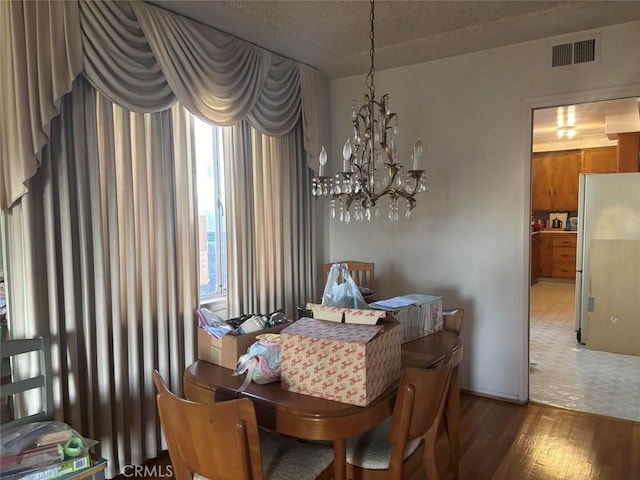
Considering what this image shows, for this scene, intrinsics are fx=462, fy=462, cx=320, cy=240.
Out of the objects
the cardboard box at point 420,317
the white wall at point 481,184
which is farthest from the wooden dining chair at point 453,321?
the white wall at point 481,184

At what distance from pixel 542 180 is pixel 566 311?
285 centimetres

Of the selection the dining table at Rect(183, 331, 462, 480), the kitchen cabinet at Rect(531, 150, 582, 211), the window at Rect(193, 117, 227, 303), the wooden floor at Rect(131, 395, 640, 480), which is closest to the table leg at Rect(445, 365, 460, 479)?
the wooden floor at Rect(131, 395, 640, 480)

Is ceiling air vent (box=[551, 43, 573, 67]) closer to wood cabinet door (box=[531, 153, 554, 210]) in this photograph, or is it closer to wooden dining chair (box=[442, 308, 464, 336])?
wooden dining chair (box=[442, 308, 464, 336])

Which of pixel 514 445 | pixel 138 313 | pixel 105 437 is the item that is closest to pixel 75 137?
pixel 138 313

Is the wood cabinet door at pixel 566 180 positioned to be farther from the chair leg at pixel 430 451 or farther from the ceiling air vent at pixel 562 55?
the chair leg at pixel 430 451

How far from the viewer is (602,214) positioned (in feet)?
15.1

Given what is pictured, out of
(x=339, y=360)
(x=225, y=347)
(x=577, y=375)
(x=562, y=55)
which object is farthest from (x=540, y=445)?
(x=562, y=55)

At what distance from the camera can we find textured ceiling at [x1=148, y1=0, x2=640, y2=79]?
8.55ft

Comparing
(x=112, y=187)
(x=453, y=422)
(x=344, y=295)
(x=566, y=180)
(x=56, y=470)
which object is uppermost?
(x=566, y=180)

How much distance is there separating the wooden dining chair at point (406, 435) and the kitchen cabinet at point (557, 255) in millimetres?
7008

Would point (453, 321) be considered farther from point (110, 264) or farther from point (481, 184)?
point (110, 264)

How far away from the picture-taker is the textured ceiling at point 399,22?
261 centimetres

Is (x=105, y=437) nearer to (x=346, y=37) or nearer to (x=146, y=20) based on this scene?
(x=146, y=20)

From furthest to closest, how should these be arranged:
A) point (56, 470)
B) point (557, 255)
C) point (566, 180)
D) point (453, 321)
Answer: point (557, 255) < point (566, 180) < point (453, 321) < point (56, 470)
